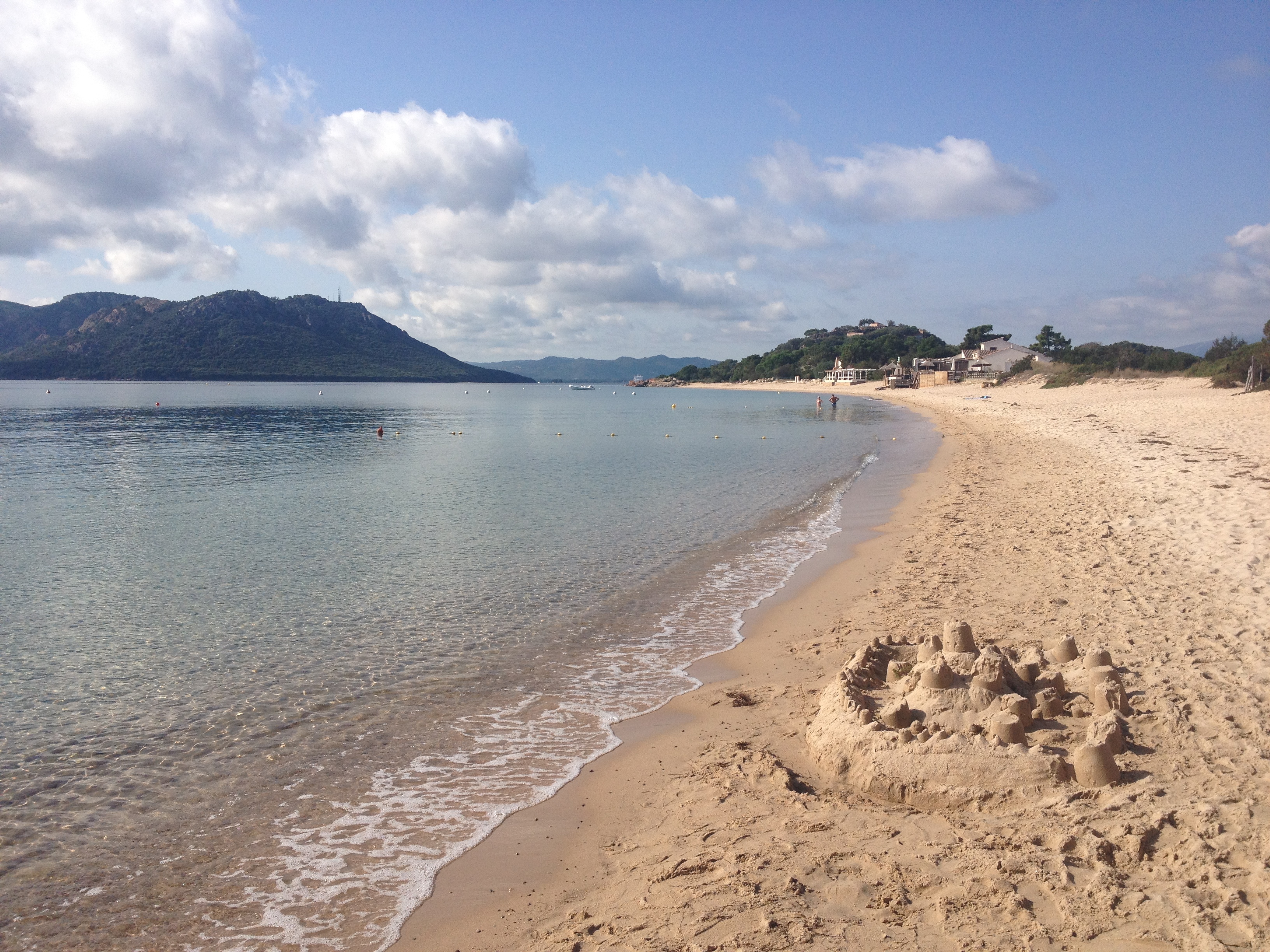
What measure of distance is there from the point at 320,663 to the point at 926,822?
663cm

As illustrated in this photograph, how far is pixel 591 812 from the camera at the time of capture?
5457 mm

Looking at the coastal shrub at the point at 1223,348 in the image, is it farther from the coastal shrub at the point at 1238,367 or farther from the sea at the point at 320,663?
the sea at the point at 320,663

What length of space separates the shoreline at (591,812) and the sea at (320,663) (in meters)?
0.17

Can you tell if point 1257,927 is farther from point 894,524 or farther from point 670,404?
point 670,404

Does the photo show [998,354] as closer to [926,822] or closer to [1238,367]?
[1238,367]

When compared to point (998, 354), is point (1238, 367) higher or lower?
lower

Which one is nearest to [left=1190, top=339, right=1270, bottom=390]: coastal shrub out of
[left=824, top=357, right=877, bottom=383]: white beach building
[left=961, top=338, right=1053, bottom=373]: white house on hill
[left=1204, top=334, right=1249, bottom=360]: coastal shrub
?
[left=1204, top=334, right=1249, bottom=360]: coastal shrub

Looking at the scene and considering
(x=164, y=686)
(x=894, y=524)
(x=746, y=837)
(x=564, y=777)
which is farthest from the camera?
(x=894, y=524)

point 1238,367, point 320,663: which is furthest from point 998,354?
point 320,663

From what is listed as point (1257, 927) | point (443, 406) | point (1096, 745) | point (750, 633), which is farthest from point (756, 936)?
point (443, 406)

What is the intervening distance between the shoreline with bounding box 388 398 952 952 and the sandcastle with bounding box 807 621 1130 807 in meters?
0.57

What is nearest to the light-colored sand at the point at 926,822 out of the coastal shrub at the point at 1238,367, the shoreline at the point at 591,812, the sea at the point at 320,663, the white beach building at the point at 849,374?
the shoreline at the point at 591,812

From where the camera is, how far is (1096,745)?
469 centimetres

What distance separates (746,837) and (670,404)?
320 feet
